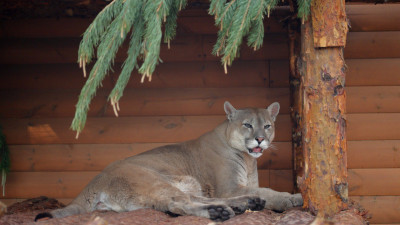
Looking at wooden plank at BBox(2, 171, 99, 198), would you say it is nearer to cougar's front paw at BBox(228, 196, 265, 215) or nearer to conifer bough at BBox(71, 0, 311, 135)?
cougar's front paw at BBox(228, 196, 265, 215)

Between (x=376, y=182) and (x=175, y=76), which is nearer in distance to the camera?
(x=376, y=182)

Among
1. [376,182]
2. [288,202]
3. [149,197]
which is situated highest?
[149,197]

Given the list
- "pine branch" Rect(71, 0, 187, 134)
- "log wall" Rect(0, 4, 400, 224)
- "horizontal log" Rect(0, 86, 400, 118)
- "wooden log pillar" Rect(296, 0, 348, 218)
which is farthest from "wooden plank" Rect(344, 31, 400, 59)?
"pine branch" Rect(71, 0, 187, 134)

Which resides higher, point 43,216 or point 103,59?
point 103,59

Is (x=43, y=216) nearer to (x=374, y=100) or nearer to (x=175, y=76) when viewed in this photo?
(x=175, y=76)

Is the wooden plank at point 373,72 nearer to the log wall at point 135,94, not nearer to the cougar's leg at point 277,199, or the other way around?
the log wall at point 135,94

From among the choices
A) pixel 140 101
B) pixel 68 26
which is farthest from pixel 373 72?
pixel 68 26

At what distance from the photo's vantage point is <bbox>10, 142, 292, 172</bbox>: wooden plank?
702 cm

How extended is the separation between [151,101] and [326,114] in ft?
9.86

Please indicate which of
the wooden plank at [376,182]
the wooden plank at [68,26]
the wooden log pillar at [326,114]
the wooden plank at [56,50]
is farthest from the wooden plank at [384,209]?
the wooden plank at [56,50]

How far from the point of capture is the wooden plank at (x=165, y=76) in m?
7.10

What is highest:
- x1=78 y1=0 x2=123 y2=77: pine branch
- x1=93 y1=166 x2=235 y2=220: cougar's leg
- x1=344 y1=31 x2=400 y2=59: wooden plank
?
A: x1=78 y1=0 x2=123 y2=77: pine branch

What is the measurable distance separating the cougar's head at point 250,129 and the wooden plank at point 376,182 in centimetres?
142

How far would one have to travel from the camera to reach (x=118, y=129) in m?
7.09
